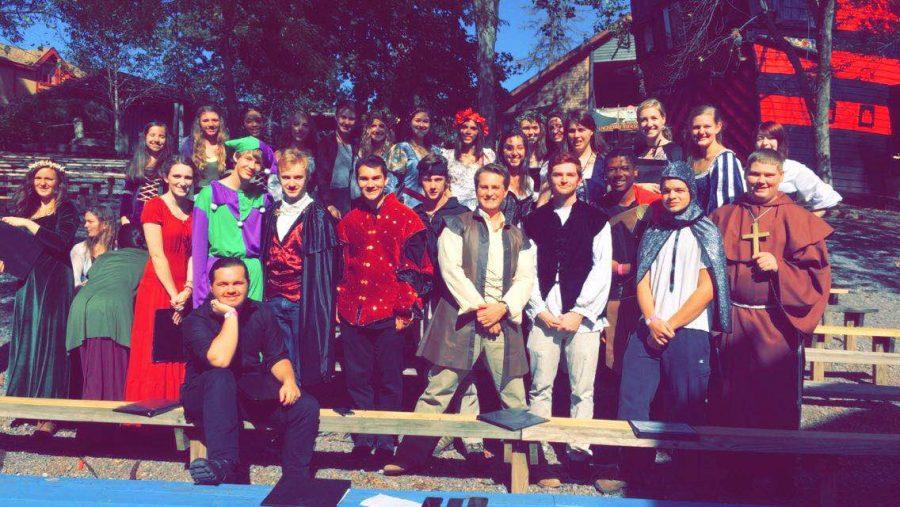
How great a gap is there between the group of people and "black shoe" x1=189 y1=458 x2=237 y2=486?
0.01m

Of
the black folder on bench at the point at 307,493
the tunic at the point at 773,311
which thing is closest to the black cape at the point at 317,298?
the black folder on bench at the point at 307,493

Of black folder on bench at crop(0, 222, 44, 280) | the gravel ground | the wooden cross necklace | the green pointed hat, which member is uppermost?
the green pointed hat

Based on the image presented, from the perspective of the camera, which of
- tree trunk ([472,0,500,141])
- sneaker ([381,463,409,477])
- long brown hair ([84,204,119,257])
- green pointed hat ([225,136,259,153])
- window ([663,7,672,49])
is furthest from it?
window ([663,7,672,49])

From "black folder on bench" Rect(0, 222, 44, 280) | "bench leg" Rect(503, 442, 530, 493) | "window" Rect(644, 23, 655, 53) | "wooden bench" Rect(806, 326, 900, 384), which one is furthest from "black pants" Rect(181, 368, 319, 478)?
"window" Rect(644, 23, 655, 53)

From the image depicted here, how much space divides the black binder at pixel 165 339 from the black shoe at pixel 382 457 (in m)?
1.47

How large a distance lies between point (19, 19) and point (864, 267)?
25.8 m

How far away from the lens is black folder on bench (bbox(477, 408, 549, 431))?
356 centimetres

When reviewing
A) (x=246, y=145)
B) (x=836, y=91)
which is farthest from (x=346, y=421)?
(x=836, y=91)

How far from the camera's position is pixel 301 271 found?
14.0ft

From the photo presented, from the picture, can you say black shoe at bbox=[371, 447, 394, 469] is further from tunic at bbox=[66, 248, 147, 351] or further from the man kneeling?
tunic at bbox=[66, 248, 147, 351]

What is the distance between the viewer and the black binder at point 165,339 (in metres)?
4.38

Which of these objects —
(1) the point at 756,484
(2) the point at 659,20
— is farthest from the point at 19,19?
(1) the point at 756,484

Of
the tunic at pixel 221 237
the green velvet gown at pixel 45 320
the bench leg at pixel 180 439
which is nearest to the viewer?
the bench leg at pixel 180 439

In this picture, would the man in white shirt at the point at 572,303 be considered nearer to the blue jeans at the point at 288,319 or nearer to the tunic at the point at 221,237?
the blue jeans at the point at 288,319
